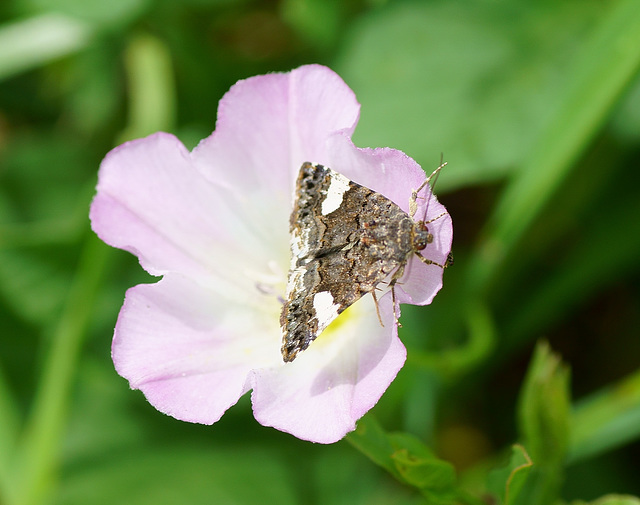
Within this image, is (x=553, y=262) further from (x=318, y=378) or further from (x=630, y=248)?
(x=318, y=378)

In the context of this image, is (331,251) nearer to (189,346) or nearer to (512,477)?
(189,346)

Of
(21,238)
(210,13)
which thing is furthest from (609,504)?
(210,13)

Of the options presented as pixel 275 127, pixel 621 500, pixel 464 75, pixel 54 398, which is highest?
pixel 275 127

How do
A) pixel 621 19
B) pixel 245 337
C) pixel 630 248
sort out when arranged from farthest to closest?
pixel 630 248 → pixel 621 19 → pixel 245 337

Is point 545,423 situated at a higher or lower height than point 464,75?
lower

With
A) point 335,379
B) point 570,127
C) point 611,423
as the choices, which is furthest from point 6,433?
point 570,127

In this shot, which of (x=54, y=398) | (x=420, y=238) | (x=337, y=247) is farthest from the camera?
(x=54, y=398)
